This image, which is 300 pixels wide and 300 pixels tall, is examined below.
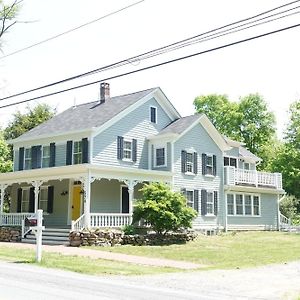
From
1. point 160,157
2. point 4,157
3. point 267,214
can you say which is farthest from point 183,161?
point 4,157

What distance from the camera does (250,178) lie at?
3694cm

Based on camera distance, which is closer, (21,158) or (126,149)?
(126,149)

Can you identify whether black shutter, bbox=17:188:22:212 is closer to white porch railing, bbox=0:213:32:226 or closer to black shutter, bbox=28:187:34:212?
black shutter, bbox=28:187:34:212

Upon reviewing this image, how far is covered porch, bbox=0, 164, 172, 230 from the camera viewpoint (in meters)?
26.1

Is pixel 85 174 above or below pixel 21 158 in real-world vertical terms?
below

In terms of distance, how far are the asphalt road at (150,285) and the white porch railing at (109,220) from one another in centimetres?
1062

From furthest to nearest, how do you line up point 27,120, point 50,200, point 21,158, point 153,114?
point 27,120 → point 21,158 → point 153,114 → point 50,200

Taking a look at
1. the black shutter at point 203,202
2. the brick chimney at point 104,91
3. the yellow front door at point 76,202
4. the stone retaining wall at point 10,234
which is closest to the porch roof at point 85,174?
the yellow front door at point 76,202

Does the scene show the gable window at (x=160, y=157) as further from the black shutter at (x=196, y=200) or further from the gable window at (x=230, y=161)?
the gable window at (x=230, y=161)

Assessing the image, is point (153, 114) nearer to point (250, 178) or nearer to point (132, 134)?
point (132, 134)

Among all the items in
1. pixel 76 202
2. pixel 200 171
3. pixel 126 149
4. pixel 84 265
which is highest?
pixel 126 149

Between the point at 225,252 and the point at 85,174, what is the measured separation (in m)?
8.29

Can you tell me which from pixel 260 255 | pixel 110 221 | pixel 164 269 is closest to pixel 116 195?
pixel 110 221

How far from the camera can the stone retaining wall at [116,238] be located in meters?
24.1
